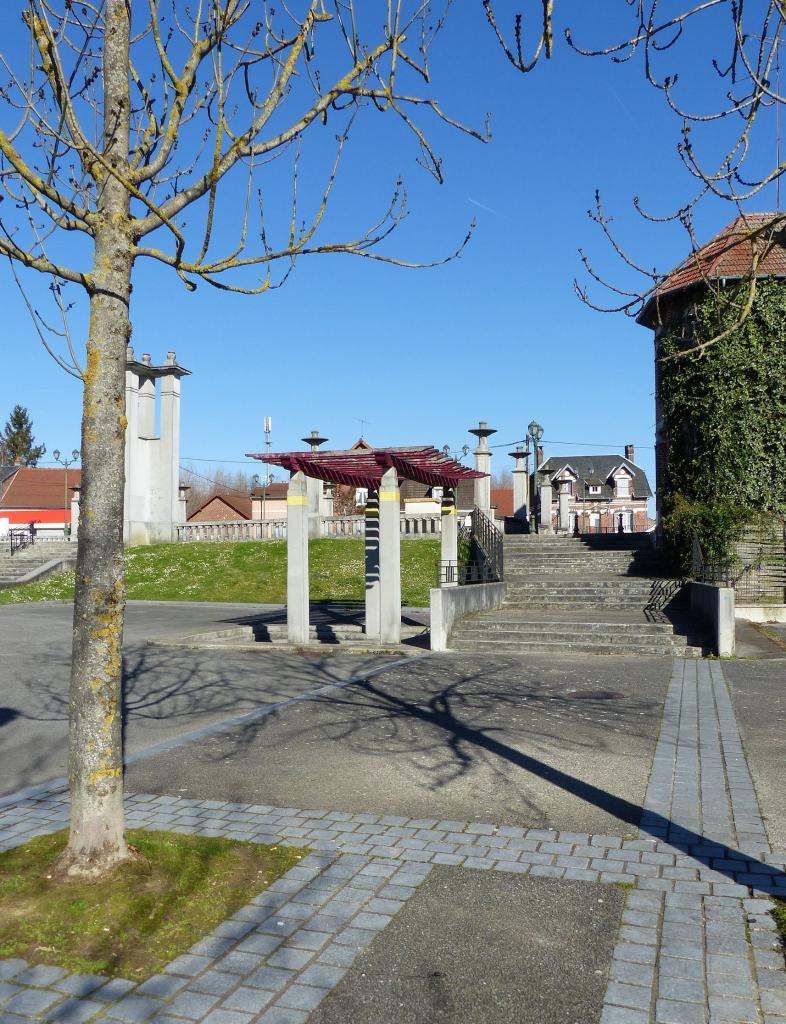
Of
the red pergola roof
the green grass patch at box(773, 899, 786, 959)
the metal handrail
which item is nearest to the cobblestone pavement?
the green grass patch at box(773, 899, 786, 959)

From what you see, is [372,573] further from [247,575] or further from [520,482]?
[520,482]

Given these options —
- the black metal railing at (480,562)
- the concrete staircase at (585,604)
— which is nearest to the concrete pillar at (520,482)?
the concrete staircase at (585,604)

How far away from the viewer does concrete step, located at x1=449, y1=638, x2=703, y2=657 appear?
564 inches

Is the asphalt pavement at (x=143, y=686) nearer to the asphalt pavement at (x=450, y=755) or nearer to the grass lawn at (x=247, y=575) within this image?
the asphalt pavement at (x=450, y=755)

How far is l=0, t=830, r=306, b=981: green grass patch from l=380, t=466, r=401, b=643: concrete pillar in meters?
10.4

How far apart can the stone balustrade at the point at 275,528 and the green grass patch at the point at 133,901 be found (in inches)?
1070

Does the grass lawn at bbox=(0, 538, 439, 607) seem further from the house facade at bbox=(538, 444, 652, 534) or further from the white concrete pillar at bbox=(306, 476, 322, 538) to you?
the house facade at bbox=(538, 444, 652, 534)

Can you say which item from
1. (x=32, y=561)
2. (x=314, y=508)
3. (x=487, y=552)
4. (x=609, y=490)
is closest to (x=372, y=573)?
(x=487, y=552)

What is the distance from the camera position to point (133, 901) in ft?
14.0

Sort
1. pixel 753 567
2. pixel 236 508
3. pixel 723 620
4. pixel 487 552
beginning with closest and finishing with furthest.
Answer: pixel 723 620
pixel 753 567
pixel 487 552
pixel 236 508

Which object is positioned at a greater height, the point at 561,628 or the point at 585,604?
the point at 585,604

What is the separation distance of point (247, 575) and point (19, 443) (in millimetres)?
80550

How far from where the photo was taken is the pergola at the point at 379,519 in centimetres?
1549

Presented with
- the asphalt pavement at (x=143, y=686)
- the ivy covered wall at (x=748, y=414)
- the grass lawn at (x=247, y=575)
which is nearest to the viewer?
the asphalt pavement at (x=143, y=686)
